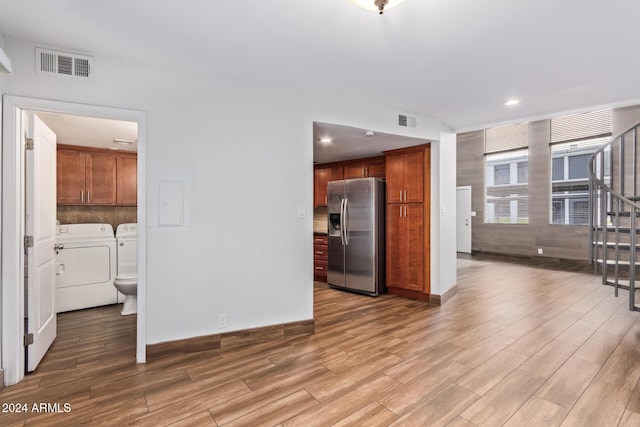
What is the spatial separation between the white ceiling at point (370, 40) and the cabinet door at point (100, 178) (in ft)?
8.47

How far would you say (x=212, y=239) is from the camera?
2.86m

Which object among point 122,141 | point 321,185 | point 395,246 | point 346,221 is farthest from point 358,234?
point 122,141

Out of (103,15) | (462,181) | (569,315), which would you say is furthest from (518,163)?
(103,15)

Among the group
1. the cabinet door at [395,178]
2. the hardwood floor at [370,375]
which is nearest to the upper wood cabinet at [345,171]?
the cabinet door at [395,178]

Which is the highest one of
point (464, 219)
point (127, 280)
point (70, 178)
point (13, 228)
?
point (70, 178)

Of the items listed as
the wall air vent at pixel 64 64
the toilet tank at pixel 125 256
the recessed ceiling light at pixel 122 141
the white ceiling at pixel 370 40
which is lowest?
the toilet tank at pixel 125 256

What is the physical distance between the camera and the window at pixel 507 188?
26.7 ft

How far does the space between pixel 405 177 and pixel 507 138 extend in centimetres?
533

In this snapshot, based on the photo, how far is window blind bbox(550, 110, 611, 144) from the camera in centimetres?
682

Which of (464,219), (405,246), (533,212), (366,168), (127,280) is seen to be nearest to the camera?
(127,280)

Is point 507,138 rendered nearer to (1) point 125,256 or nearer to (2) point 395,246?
(2) point 395,246

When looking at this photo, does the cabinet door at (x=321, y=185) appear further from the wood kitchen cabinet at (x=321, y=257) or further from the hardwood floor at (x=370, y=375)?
the hardwood floor at (x=370, y=375)

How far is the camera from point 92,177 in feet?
14.9

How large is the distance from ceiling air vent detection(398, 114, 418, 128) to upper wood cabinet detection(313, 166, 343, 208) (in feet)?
6.78
